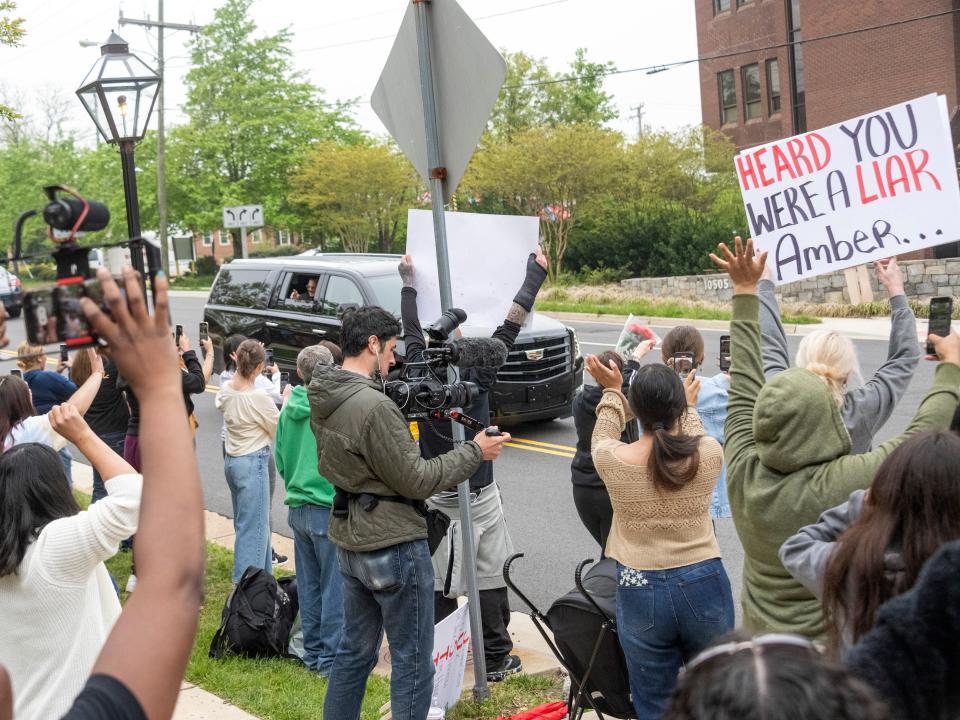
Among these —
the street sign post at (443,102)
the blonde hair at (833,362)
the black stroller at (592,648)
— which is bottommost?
the black stroller at (592,648)

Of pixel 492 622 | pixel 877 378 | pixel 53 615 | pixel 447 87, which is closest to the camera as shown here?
pixel 53 615

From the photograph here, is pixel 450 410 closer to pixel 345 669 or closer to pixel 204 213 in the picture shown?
pixel 345 669

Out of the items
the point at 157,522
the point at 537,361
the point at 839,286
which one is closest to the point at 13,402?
the point at 157,522

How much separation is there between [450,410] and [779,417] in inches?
59.7

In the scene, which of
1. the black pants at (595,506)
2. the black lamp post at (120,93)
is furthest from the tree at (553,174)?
the black pants at (595,506)

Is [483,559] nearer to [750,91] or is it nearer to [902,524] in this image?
[902,524]

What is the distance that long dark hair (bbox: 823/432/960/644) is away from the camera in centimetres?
228

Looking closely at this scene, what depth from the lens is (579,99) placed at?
42.6 metres

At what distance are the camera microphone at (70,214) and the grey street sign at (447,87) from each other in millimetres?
2838

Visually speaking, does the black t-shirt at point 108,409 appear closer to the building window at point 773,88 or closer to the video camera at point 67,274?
the video camera at point 67,274

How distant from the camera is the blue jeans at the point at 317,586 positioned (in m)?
5.51

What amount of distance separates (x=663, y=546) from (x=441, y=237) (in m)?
1.80

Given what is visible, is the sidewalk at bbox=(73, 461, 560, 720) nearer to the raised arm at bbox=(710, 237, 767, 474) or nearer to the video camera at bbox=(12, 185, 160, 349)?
the raised arm at bbox=(710, 237, 767, 474)

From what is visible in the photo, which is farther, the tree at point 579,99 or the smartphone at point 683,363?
the tree at point 579,99
